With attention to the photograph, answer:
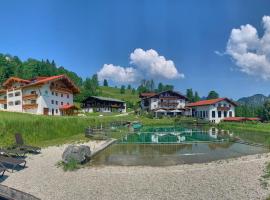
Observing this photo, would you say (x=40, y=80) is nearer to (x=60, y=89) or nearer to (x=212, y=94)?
(x=60, y=89)

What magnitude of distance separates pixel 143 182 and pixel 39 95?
131 feet

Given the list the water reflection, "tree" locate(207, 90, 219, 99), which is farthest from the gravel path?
"tree" locate(207, 90, 219, 99)

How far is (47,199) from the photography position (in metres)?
9.46

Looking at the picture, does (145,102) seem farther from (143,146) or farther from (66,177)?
(66,177)

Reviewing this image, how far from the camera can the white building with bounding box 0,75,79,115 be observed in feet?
155

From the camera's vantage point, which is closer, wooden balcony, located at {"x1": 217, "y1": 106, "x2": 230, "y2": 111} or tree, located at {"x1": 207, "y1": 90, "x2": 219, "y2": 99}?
wooden balcony, located at {"x1": 217, "y1": 106, "x2": 230, "y2": 111}

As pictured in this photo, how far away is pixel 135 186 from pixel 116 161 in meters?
6.19

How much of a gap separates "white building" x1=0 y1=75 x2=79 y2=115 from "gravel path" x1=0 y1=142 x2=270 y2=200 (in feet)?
114

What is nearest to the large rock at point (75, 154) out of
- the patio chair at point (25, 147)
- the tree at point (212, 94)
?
the patio chair at point (25, 147)

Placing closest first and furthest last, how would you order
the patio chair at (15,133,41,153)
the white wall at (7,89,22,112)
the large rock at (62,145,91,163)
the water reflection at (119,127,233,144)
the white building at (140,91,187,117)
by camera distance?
1. the large rock at (62,145,91,163)
2. the patio chair at (15,133,41,153)
3. the water reflection at (119,127,233,144)
4. the white wall at (7,89,22,112)
5. the white building at (140,91,187,117)

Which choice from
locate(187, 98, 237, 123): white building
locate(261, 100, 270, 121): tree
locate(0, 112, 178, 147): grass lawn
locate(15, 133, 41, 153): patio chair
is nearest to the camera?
locate(15, 133, 41, 153): patio chair

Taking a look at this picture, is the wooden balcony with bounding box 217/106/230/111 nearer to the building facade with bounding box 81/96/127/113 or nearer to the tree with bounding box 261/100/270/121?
the tree with bounding box 261/100/270/121

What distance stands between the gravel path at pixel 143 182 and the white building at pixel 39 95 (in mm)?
34877

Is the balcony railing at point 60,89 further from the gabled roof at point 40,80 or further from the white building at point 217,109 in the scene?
the white building at point 217,109
